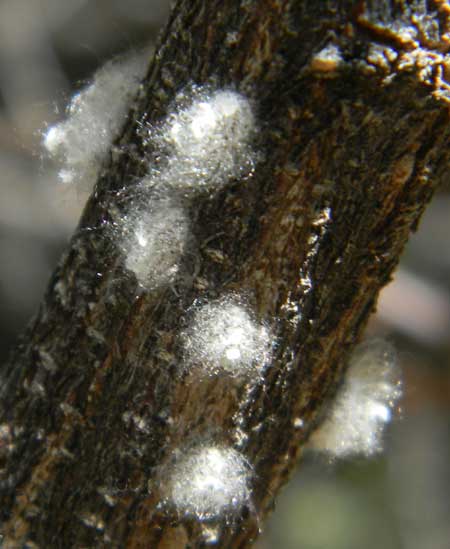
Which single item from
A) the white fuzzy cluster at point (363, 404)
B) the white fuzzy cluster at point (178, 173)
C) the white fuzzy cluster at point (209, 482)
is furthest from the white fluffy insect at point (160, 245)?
the white fuzzy cluster at point (363, 404)

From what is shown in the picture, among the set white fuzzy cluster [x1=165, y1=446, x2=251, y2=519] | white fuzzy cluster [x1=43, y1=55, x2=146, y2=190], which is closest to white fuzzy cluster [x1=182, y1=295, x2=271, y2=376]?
white fuzzy cluster [x1=165, y1=446, x2=251, y2=519]

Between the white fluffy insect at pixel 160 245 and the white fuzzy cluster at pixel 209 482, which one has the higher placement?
the white fluffy insect at pixel 160 245

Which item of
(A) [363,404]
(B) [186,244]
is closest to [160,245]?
(B) [186,244]

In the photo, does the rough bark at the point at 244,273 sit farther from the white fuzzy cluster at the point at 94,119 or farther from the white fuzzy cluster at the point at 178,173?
the white fuzzy cluster at the point at 94,119

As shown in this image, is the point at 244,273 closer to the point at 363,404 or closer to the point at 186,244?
the point at 186,244

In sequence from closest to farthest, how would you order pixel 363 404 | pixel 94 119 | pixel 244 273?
pixel 244 273
pixel 94 119
pixel 363 404

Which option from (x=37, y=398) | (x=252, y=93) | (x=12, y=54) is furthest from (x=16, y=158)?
(x=252, y=93)

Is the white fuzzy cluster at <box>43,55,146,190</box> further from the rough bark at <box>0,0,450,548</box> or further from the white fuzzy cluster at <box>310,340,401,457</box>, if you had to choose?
the white fuzzy cluster at <box>310,340,401,457</box>
